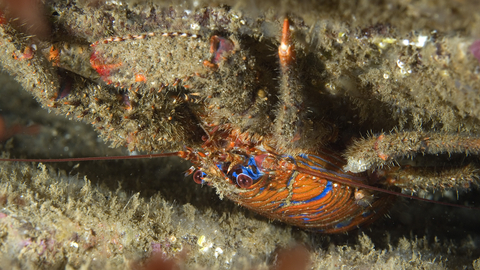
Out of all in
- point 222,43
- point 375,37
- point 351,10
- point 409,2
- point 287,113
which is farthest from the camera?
point 287,113

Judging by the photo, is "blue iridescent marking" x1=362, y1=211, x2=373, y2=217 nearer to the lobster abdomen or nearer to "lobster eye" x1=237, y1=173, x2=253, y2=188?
A: the lobster abdomen

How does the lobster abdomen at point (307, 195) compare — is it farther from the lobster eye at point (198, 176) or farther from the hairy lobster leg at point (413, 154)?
the lobster eye at point (198, 176)

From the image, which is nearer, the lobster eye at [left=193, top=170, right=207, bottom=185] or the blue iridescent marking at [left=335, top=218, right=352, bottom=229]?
the lobster eye at [left=193, top=170, right=207, bottom=185]

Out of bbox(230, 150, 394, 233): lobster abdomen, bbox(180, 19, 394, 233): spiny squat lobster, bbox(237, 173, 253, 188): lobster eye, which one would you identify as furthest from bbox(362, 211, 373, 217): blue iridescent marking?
bbox(237, 173, 253, 188): lobster eye

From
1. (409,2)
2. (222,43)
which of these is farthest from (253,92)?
(409,2)

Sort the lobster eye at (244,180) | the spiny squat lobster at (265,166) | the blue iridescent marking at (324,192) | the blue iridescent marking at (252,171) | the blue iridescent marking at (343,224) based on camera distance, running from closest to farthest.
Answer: the spiny squat lobster at (265,166) < the lobster eye at (244,180) < the blue iridescent marking at (252,171) < the blue iridescent marking at (324,192) < the blue iridescent marking at (343,224)

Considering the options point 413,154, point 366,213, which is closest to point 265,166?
point 413,154

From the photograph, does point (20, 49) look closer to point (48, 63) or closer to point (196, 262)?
point (48, 63)

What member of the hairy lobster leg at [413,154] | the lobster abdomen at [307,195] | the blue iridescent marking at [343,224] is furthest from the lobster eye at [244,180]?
the blue iridescent marking at [343,224]
